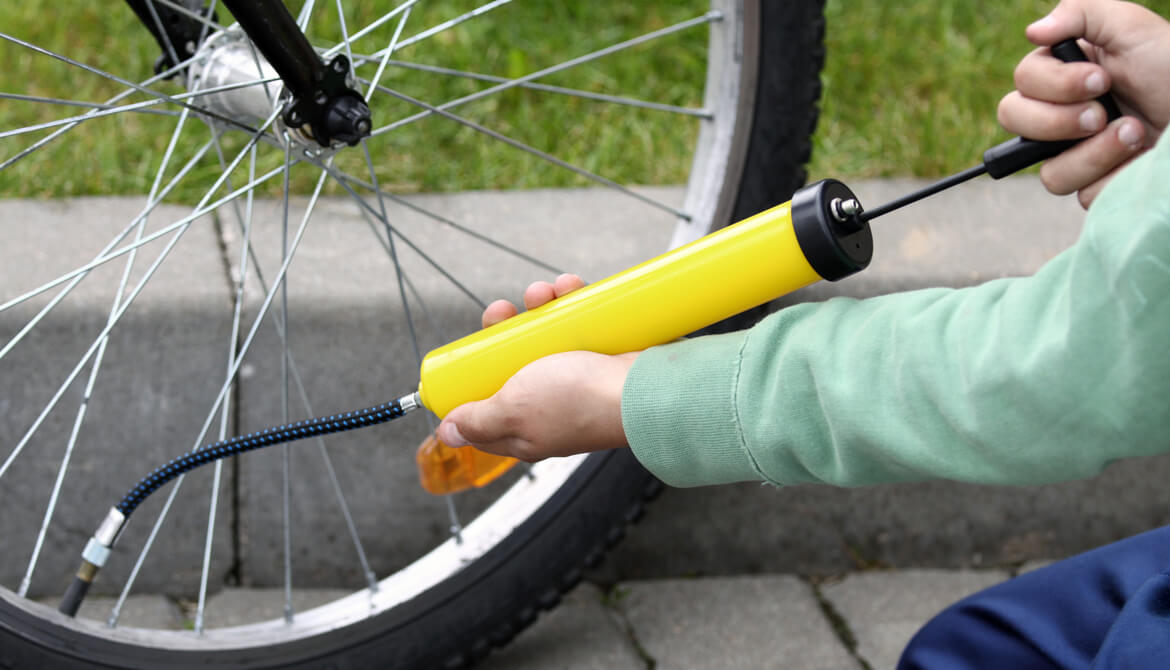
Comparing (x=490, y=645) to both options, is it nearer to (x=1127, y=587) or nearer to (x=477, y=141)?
(x=1127, y=587)

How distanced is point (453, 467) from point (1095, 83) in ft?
2.04

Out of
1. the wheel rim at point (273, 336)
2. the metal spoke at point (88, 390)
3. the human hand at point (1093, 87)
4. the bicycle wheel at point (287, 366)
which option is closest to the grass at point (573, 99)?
the bicycle wheel at point (287, 366)

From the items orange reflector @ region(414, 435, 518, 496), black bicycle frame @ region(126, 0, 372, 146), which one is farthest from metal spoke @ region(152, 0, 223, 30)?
orange reflector @ region(414, 435, 518, 496)

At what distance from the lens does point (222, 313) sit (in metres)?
1.13

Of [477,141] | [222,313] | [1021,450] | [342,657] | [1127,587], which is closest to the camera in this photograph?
[1021,450]

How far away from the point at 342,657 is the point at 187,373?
343 mm

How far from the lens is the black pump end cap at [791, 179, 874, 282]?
641mm

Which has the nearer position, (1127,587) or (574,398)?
(574,398)

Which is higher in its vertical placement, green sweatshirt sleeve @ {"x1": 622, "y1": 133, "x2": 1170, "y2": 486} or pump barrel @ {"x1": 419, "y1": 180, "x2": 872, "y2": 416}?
pump barrel @ {"x1": 419, "y1": 180, "x2": 872, "y2": 416}

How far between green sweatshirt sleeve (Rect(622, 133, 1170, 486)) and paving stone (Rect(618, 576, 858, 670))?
52 centimetres

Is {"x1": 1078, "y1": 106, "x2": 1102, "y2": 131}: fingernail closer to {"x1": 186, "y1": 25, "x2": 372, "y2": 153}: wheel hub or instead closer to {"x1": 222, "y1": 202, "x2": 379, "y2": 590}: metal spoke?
{"x1": 186, "y1": 25, "x2": 372, "y2": 153}: wheel hub

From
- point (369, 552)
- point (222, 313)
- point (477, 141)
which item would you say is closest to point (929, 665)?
point (369, 552)

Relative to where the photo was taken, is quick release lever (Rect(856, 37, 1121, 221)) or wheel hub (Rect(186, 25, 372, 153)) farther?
wheel hub (Rect(186, 25, 372, 153))

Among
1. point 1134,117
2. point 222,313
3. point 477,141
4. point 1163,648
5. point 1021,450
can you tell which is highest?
point 477,141
